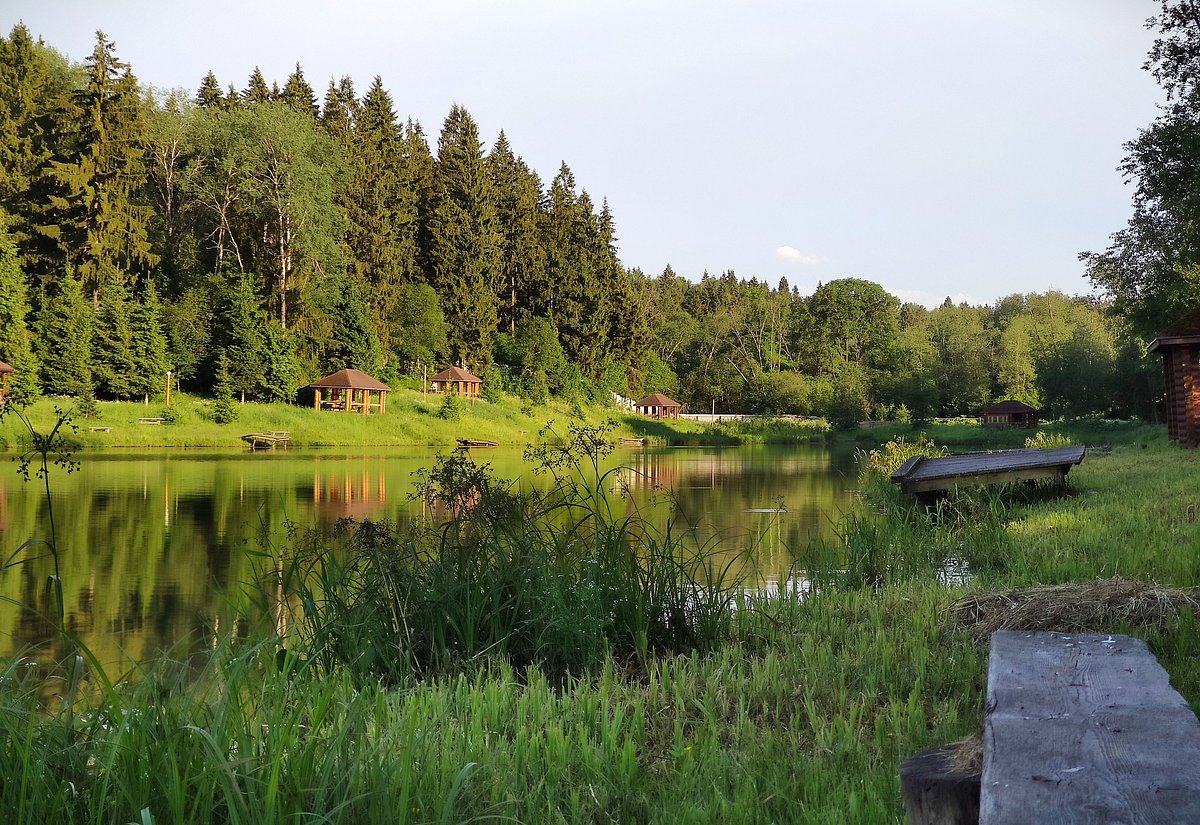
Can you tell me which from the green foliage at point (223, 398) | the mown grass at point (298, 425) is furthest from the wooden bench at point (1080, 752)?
the green foliage at point (223, 398)

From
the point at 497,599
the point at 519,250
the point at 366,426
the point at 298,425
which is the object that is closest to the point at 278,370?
the point at 298,425

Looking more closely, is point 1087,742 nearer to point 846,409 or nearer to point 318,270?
point 318,270

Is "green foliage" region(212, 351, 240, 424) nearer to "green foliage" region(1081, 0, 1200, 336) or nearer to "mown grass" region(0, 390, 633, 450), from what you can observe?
"mown grass" region(0, 390, 633, 450)

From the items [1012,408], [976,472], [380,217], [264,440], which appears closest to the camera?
[976,472]

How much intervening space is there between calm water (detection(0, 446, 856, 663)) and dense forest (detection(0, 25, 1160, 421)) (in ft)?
43.0

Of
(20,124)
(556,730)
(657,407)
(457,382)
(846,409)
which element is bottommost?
(556,730)

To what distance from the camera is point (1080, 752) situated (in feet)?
5.84

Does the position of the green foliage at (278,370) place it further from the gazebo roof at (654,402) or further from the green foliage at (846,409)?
the green foliage at (846,409)

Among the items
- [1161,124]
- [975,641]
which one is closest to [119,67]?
[1161,124]

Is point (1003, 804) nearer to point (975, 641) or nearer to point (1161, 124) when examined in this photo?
point (975, 641)

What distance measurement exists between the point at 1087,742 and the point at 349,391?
42.7 meters

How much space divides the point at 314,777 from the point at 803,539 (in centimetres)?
906

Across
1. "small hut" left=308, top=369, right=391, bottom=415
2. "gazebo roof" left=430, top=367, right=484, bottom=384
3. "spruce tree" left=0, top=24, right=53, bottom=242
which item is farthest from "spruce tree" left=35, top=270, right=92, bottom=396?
"gazebo roof" left=430, top=367, right=484, bottom=384

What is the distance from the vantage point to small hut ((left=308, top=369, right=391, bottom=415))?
41406 mm
